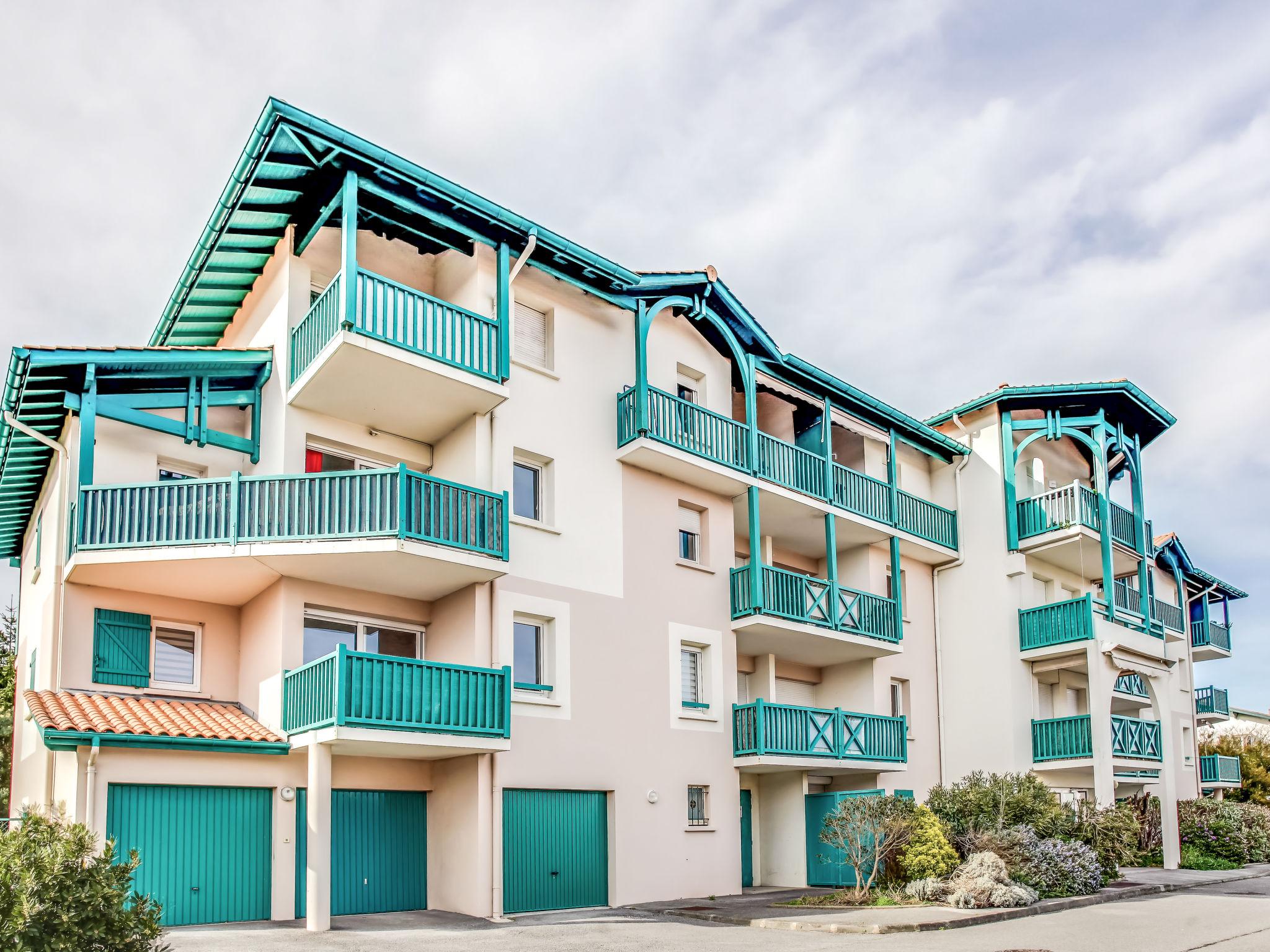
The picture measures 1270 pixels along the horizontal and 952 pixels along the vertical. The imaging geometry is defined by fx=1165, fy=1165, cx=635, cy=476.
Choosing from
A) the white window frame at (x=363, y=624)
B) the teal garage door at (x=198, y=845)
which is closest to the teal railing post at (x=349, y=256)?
the white window frame at (x=363, y=624)

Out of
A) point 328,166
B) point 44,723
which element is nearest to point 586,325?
point 328,166

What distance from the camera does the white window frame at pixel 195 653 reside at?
17.7 m

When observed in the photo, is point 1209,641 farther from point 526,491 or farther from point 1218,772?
point 526,491

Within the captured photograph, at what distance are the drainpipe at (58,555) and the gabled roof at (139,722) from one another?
78 cm

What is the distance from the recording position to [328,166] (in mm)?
17234

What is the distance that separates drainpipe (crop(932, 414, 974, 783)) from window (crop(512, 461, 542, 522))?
13474 millimetres

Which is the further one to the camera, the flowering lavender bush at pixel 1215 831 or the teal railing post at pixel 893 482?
the flowering lavender bush at pixel 1215 831

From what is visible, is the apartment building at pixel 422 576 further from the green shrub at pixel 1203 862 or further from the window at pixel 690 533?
the green shrub at pixel 1203 862

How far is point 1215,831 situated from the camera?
30266 millimetres

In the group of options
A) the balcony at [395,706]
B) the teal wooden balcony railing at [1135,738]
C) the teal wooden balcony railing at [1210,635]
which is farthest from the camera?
the teal wooden balcony railing at [1210,635]

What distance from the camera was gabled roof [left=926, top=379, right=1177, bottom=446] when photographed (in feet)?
93.5

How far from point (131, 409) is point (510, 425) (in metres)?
5.80

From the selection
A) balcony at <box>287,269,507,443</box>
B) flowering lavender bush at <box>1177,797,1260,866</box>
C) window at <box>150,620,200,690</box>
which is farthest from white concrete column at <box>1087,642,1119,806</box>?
window at <box>150,620,200,690</box>

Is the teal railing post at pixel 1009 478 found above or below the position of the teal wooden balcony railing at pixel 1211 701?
above
